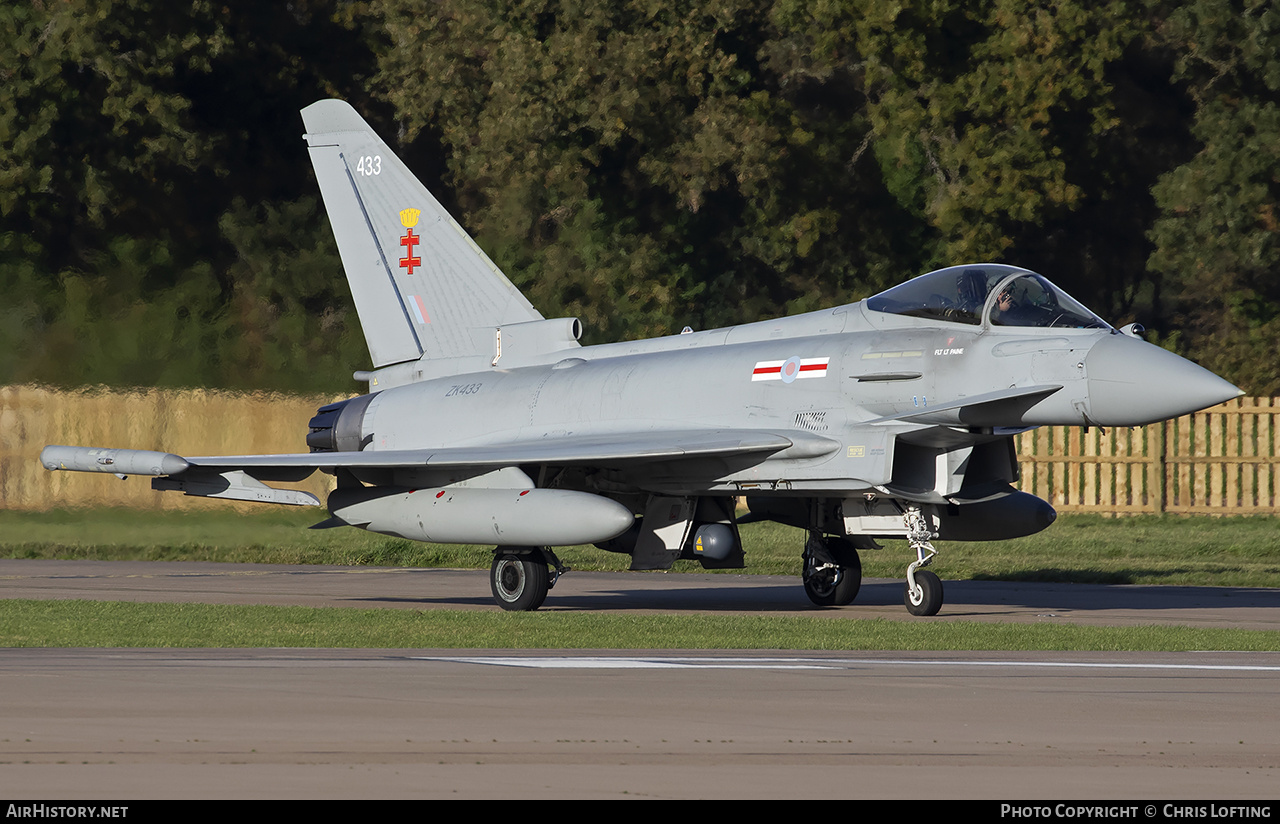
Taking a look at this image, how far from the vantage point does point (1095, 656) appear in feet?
39.2

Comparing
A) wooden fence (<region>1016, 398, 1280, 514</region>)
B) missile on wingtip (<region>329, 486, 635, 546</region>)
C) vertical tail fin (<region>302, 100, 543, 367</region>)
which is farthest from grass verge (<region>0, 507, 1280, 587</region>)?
missile on wingtip (<region>329, 486, 635, 546</region>)

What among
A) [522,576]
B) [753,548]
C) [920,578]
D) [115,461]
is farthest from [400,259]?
[753,548]

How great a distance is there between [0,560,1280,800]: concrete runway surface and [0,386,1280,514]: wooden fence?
1184cm

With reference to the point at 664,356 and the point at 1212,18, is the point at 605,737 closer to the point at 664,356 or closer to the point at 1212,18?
the point at 664,356

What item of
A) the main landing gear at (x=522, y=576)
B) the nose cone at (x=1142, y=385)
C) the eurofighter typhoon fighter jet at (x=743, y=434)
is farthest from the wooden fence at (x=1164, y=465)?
the nose cone at (x=1142, y=385)

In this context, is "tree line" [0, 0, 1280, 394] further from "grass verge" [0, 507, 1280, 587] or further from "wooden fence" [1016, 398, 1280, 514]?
"grass verge" [0, 507, 1280, 587]

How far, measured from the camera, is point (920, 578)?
15.3 m

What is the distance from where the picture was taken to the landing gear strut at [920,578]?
1522 centimetres

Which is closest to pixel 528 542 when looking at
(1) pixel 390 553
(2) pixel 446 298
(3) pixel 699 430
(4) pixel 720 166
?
(3) pixel 699 430

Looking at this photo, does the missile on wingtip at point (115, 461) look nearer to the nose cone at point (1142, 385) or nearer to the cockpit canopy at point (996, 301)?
the cockpit canopy at point (996, 301)

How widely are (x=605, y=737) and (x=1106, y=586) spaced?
13.1 meters

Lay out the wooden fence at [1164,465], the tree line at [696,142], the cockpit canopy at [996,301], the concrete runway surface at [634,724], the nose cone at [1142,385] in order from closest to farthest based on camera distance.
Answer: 1. the concrete runway surface at [634,724]
2. the nose cone at [1142,385]
3. the cockpit canopy at [996,301]
4. the wooden fence at [1164,465]
5. the tree line at [696,142]

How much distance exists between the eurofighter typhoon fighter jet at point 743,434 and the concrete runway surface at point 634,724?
3121 mm
